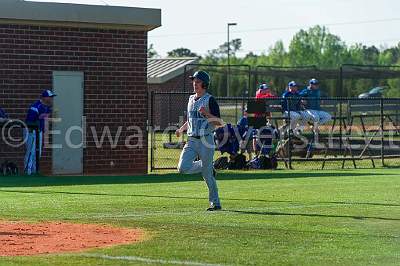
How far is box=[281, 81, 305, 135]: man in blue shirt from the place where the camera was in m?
26.5

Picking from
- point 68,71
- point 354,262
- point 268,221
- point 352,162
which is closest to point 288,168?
point 352,162

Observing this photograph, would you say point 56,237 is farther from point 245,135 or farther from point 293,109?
point 293,109

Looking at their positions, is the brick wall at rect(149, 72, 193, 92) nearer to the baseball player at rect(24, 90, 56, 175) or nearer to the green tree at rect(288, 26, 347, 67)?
the baseball player at rect(24, 90, 56, 175)

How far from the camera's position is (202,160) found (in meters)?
13.0

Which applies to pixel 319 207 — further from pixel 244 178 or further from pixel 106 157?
pixel 106 157

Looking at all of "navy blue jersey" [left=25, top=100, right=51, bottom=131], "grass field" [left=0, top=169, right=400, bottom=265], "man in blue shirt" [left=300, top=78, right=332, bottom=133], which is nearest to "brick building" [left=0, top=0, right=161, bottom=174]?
"navy blue jersey" [left=25, top=100, right=51, bottom=131]

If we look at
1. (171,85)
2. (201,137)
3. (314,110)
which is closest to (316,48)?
(171,85)

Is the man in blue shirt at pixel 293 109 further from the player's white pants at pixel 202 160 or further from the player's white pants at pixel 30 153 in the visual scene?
the player's white pants at pixel 202 160

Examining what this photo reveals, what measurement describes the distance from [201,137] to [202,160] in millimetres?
338

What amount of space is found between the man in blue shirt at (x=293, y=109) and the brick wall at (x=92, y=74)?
4496mm

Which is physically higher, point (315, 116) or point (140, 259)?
point (315, 116)

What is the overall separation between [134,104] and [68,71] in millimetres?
2003

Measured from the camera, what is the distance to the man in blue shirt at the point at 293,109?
86.9 feet

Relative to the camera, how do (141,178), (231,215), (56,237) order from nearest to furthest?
(56,237) → (231,215) → (141,178)
